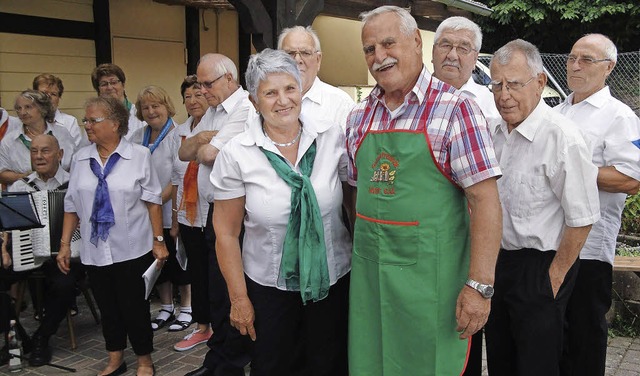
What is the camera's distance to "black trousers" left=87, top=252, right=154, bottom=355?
12.5 feet

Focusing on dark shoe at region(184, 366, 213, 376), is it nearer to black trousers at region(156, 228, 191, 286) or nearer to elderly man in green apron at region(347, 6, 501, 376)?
black trousers at region(156, 228, 191, 286)

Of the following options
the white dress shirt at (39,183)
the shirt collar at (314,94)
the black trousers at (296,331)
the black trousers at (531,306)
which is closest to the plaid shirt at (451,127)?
the black trousers at (531,306)

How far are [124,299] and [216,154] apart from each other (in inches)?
50.4

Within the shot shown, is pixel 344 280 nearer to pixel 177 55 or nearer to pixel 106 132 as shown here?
pixel 106 132

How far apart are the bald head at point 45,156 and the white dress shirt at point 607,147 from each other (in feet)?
12.0

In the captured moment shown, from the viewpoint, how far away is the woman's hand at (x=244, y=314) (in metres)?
2.55

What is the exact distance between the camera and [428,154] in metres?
2.15

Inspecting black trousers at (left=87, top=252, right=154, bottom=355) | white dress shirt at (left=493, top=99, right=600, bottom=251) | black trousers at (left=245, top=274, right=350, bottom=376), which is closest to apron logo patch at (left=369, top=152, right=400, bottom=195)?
black trousers at (left=245, top=274, right=350, bottom=376)

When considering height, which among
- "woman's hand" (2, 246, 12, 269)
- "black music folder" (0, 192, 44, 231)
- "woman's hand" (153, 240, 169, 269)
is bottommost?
"woman's hand" (2, 246, 12, 269)

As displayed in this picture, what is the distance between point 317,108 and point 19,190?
2.63 meters

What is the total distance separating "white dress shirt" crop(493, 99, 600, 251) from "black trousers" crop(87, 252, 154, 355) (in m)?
2.40

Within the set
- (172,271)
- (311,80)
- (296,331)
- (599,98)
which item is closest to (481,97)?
(599,98)

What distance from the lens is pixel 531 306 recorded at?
253 cm

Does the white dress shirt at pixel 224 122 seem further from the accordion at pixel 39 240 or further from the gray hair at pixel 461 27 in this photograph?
the gray hair at pixel 461 27
